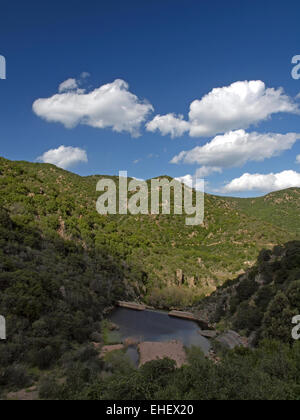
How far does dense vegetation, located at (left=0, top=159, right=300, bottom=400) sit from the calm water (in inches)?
94.9

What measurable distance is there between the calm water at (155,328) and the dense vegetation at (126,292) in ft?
7.91

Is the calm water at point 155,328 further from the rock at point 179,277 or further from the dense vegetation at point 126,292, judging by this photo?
the rock at point 179,277

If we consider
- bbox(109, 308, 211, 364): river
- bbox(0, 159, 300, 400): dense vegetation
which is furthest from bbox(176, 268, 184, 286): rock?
bbox(109, 308, 211, 364): river

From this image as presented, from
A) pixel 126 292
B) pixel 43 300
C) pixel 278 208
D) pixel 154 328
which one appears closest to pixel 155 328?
pixel 154 328

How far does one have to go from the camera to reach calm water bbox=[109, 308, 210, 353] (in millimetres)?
30469

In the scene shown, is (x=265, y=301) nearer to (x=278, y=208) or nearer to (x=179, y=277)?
(x=179, y=277)

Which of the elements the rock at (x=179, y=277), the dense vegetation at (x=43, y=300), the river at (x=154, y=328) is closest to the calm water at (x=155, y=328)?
the river at (x=154, y=328)

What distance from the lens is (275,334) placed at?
19.5 m

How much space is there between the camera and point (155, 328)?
3472 cm

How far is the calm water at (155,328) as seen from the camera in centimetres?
3047
